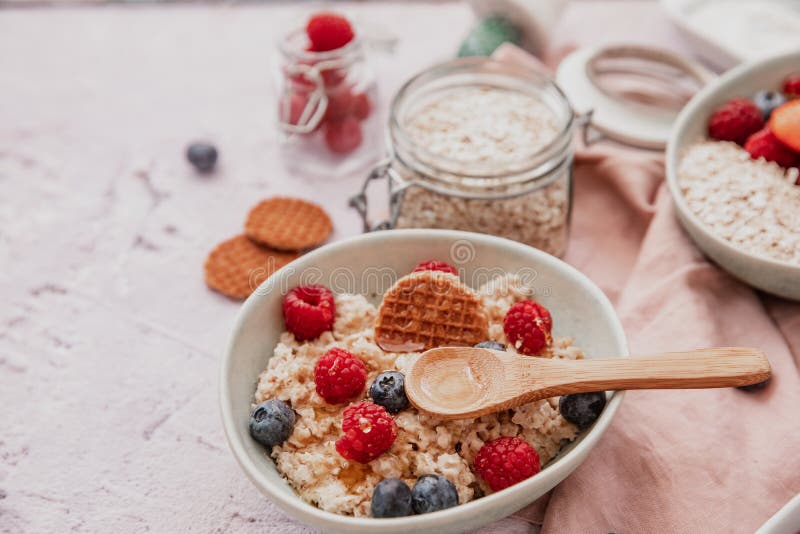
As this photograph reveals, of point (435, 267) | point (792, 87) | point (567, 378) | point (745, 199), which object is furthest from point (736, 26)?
point (567, 378)

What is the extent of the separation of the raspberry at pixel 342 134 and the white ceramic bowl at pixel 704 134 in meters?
0.68

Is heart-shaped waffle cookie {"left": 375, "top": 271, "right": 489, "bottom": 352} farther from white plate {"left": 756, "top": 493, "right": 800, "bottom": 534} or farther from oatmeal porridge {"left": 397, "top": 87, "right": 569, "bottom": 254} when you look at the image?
white plate {"left": 756, "top": 493, "right": 800, "bottom": 534}

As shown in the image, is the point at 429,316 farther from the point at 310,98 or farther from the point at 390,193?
the point at 310,98

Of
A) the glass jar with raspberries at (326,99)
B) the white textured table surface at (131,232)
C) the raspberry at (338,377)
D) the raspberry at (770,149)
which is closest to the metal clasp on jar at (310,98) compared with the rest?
the glass jar with raspberries at (326,99)

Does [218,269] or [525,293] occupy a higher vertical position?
[525,293]

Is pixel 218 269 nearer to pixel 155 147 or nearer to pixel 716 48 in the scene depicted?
pixel 155 147

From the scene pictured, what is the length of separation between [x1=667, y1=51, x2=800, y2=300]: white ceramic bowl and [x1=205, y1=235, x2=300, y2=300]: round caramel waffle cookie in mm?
755

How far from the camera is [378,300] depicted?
1.32m

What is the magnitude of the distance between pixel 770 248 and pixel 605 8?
113 cm

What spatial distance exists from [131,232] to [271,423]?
0.76 metres

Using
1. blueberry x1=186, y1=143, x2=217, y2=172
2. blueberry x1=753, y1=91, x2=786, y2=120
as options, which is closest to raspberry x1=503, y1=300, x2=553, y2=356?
blueberry x1=753, y1=91, x2=786, y2=120

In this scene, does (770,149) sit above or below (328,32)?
below

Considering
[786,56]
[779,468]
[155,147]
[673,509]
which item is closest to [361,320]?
[673,509]

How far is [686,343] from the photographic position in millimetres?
1303
